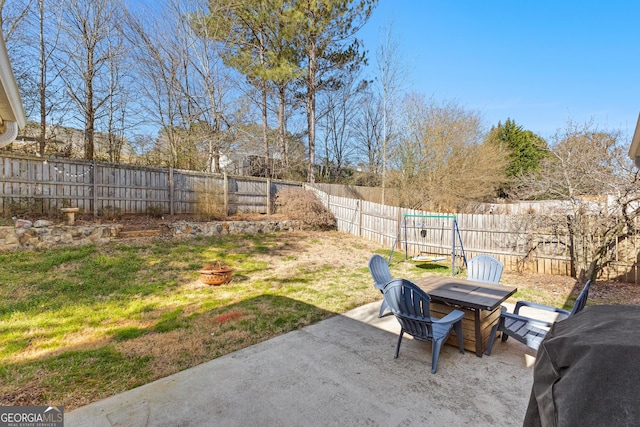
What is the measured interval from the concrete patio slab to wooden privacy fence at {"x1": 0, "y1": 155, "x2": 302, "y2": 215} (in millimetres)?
7323

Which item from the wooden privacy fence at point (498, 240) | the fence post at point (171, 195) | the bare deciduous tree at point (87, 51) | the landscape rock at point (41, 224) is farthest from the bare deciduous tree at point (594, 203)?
the bare deciduous tree at point (87, 51)

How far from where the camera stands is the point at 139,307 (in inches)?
169

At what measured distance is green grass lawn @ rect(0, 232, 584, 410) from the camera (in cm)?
265

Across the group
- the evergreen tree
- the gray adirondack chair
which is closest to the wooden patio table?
the gray adirondack chair

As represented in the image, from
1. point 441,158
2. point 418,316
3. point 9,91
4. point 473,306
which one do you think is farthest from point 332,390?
point 441,158

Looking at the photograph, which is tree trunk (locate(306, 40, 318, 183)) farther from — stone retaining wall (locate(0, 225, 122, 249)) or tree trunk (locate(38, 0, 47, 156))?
tree trunk (locate(38, 0, 47, 156))

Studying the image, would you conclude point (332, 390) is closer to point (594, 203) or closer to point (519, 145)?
point (594, 203)

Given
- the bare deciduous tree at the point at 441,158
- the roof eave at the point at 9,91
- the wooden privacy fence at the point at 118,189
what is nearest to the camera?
the roof eave at the point at 9,91

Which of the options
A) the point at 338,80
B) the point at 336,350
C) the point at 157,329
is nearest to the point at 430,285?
the point at 336,350

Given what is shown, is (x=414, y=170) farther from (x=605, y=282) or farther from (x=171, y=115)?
(x=171, y=115)

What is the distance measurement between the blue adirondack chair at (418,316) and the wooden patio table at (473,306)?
0.16 meters

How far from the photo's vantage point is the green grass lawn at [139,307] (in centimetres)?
265

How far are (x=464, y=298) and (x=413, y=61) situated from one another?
42.5 ft

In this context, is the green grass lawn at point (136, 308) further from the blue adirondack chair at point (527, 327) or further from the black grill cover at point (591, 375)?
the black grill cover at point (591, 375)
